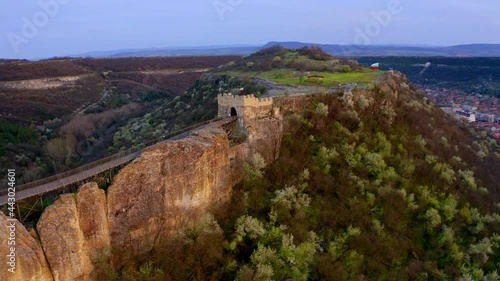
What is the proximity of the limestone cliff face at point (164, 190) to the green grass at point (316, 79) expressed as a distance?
64.4 ft

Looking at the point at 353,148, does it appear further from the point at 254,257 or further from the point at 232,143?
the point at 254,257

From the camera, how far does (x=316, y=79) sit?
40875 mm

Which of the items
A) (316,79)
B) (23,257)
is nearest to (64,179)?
(23,257)

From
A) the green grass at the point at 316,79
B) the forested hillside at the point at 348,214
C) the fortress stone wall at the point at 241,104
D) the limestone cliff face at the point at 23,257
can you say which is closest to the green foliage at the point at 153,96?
the green grass at the point at 316,79

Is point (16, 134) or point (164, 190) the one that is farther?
point (16, 134)

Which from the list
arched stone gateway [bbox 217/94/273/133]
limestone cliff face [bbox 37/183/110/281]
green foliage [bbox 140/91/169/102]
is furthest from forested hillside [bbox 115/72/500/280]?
green foliage [bbox 140/91/169/102]

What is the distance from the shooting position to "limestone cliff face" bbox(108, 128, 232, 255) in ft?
60.1

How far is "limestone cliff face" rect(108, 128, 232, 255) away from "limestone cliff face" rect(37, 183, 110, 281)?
79 cm

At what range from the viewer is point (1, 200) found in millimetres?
16328

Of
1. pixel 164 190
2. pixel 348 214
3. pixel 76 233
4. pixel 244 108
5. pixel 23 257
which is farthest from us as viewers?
pixel 244 108

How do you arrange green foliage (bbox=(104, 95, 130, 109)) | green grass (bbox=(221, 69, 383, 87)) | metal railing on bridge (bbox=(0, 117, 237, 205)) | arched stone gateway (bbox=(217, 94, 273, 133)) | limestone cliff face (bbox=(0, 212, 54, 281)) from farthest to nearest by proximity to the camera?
green foliage (bbox=(104, 95, 130, 109)), green grass (bbox=(221, 69, 383, 87)), arched stone gateway (bbox=(217, 94, 273, 133)), metal railing on bridge (bbox=(0, 117, 237, 205)), limestone cliff face (bbox=(0, 212, 54, 281))

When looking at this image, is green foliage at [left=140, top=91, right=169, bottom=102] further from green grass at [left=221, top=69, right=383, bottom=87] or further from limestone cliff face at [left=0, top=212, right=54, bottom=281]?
limestone cliff face at [left=0, top=212, right=54, bottom=281]

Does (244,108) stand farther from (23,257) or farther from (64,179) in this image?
(23,257)

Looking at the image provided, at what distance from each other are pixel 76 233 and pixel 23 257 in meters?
2.23
